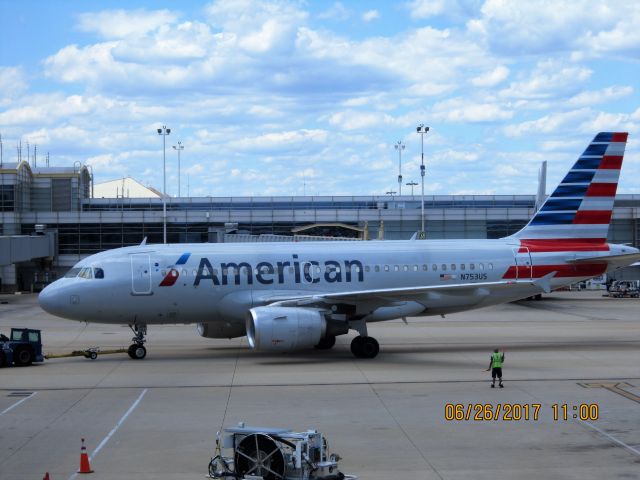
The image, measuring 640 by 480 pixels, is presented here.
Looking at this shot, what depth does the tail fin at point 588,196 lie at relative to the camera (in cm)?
3497

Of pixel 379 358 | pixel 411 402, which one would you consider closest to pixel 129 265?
pixel 379 358

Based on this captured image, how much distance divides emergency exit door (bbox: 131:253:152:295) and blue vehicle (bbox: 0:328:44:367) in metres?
3.63

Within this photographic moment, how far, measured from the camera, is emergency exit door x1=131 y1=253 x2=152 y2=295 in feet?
100

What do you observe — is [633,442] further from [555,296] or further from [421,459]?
[555,296]

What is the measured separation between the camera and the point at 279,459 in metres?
14.0

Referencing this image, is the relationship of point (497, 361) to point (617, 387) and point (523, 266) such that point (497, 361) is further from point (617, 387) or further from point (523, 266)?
point (523, 266)

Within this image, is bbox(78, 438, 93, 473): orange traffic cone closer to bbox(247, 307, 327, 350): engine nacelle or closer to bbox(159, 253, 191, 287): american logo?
bbox(247, 307, 327, 350): engine nacelle

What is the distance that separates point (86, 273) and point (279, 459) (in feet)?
60.5

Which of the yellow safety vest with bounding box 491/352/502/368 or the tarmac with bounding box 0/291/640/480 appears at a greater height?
the yellow safety vest with bounding box 491/352/502/368

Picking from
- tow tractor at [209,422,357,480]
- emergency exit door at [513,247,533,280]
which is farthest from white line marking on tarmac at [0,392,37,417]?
emergency exit door at [513,247,533,280]

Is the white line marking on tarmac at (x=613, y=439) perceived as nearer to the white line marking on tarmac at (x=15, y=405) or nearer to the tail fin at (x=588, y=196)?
the white line marking on tarmac at (x=15, y=405)

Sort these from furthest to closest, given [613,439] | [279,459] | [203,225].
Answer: [203,225], [613,439], [279,459]

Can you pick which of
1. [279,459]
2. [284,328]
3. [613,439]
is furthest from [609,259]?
[279,459]

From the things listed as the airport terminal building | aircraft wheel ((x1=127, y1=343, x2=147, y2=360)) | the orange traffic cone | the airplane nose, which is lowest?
aircraft wheel ((x1=127, y1=343, x2=147, y2=360))
